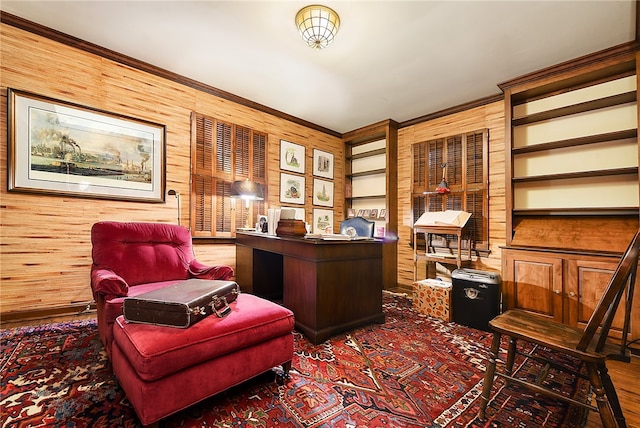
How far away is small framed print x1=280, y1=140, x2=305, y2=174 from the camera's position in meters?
4.46

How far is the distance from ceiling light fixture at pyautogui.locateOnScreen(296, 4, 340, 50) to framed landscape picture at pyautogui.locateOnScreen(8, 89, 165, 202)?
6.90 ft

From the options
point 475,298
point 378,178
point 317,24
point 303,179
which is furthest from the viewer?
point 378,178

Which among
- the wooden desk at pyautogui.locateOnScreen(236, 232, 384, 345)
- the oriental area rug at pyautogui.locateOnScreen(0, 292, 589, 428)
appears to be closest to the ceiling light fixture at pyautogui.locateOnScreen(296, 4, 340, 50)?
the wooden desk at pyautogui.locateOnScreen(236, 232, 384, 345)

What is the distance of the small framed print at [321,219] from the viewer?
4.96 meters

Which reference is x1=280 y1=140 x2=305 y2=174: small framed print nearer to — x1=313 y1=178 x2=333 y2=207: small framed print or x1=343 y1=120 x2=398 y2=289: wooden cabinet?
x1=313 y1=178 x2=333 y2=207: small framed print

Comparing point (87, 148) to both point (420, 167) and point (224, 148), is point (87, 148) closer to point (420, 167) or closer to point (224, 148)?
point (224, 148)

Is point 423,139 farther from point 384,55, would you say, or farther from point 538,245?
point 538,245

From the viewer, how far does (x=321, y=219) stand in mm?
5062

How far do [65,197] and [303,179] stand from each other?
3068 mm

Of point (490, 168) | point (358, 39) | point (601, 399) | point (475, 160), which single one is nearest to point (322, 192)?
point (475, 160)

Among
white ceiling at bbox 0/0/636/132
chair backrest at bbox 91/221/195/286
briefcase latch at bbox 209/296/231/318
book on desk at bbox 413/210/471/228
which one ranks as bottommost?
briefcase latch at bbox 209/296/231/318

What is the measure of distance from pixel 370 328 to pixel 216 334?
169 cm

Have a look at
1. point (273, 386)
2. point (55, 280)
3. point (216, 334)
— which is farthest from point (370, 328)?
point (55, 280)

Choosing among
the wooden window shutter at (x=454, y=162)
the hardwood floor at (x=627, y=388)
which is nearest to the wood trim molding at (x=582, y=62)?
the wooden window shutter at (x=454, y=162)
